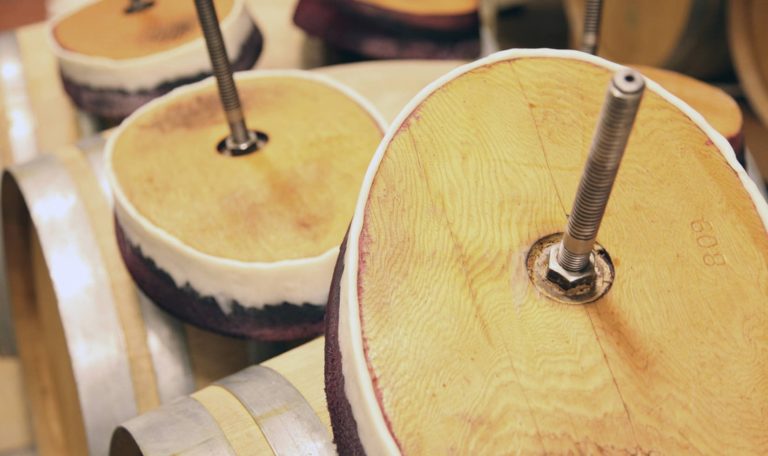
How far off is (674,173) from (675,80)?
69 cm

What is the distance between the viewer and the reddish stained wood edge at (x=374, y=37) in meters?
1.55

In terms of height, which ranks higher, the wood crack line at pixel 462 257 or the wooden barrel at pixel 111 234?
the wood crack line at pixel 462 257

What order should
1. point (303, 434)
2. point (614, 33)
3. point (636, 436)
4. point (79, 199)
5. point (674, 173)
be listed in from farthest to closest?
point (614, 33)
point (79, 199)
point (303, 434)
point (674, 173)
point (636, 436)

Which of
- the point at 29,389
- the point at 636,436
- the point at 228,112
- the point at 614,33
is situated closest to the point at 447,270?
the point at 636,436

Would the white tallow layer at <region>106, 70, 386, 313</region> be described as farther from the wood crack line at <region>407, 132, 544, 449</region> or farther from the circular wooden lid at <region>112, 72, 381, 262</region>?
the wood crack line at <region>407, 132, 544, 449</region>

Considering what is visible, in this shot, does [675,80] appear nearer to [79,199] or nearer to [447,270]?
[447,270]

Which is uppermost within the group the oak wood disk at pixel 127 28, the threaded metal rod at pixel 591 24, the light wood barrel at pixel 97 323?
the threaded metal rod at pixel 591 24

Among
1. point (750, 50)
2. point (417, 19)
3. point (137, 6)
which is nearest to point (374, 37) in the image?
point (417, 19)

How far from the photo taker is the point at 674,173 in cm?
61

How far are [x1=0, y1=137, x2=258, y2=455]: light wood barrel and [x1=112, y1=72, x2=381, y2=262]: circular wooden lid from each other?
161mm

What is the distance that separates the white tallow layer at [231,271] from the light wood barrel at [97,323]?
16 centimetres

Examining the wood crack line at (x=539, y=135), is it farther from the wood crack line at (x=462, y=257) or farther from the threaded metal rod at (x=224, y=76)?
the threaded metal rod at (x=224, y=76)

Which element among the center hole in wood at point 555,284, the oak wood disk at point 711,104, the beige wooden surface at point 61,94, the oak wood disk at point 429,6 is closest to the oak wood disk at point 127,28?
the beige wooden surface at point 61,94

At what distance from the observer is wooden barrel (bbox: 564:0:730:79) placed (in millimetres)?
1805
